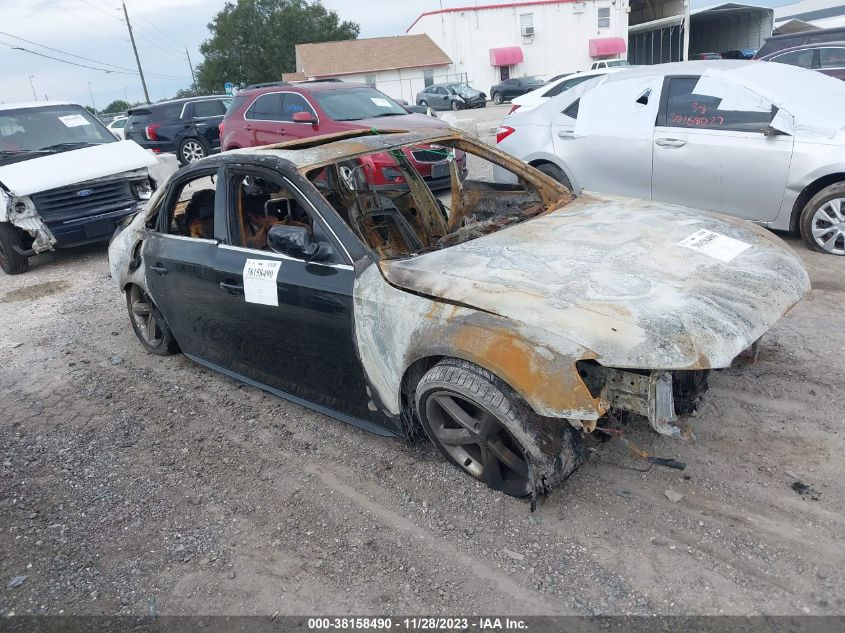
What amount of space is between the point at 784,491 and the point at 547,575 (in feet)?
3.93

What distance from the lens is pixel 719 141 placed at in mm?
5914

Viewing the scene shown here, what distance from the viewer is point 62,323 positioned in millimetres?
6391

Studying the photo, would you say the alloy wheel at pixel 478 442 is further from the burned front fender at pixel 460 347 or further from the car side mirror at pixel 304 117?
the car side mirror at pixel 304 117

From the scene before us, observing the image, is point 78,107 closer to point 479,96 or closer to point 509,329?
point 509,329

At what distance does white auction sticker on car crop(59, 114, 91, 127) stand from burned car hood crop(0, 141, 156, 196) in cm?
59

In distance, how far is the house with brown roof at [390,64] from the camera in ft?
148

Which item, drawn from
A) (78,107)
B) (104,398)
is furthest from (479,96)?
(104,398)

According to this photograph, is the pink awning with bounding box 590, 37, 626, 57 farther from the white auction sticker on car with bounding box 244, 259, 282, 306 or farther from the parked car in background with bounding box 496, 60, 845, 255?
the white auction sticker on car with bounding box 244, 259, 282, 306

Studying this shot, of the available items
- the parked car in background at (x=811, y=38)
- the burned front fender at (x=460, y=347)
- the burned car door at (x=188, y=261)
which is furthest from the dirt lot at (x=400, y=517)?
the parked car in background at (x=811, y=38)

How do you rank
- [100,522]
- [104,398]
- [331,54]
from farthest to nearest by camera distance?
[331,54] → [104,398] → [100,522]

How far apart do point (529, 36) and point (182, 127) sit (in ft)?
113

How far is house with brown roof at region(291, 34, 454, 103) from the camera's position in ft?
148

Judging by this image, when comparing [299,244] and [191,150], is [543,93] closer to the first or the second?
[191,150]

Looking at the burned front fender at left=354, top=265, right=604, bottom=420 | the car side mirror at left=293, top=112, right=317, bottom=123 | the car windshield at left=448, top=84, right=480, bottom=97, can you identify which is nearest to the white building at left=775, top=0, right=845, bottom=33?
the car windshield at left=448, top=84, right=480, bottom=97
